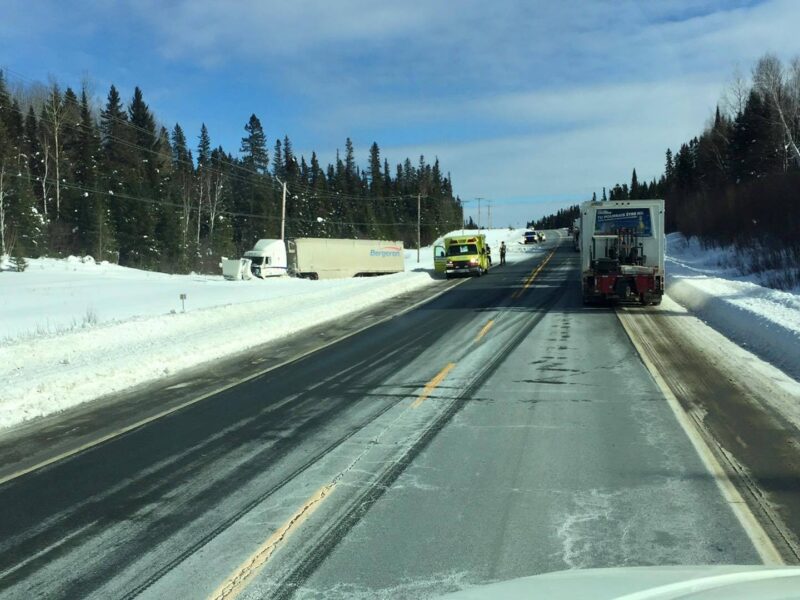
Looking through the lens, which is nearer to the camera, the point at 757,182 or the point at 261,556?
the point at 261,556

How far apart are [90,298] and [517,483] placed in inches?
1170

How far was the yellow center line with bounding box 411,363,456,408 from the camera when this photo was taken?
9008 mm

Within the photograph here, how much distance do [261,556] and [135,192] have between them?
7347cm

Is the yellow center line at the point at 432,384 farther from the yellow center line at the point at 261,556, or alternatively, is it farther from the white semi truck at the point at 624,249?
the white semi truck at the point at 624,249

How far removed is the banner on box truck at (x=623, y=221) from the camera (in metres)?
21.0

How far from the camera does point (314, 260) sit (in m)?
47.1

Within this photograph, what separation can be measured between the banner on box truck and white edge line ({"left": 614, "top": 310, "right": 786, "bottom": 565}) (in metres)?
12.8

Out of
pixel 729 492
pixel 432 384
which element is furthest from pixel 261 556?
pixel 432 384

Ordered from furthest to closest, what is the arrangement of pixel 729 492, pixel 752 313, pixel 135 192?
pixel 135 192 → pixel 752 313 → pixel 729 492

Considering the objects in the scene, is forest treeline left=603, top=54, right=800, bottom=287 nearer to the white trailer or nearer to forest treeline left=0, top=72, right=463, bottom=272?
the white trailer

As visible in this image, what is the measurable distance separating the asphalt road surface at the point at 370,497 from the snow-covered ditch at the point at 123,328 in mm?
2495

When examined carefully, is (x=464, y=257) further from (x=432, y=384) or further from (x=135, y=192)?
(x=135, y=192)

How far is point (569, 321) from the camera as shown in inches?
723

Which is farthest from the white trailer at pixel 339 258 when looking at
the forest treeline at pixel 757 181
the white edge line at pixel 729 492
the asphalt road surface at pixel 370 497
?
the white edge line at pixel 729 492
